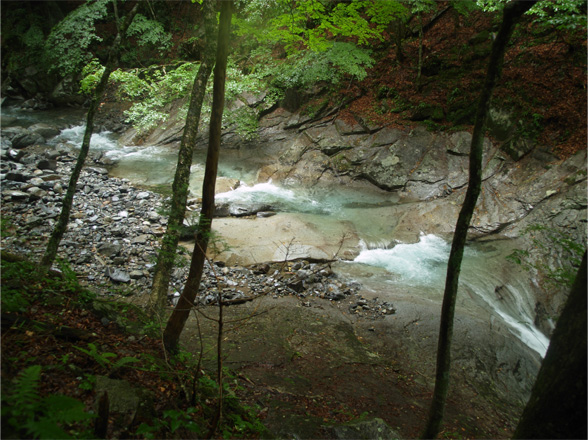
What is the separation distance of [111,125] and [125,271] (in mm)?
14512

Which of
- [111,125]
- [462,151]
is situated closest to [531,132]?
[462,151]

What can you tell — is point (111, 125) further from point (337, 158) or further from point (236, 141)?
point (337, 158)

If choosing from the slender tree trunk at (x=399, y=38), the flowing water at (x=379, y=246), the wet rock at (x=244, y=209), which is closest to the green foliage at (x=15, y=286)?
the flowing water at (x=379, y=246)

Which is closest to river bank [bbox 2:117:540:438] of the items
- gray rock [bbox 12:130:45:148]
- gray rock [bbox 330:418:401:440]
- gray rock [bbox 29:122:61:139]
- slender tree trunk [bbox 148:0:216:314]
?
gray rock [bbox 330:418:401:440]

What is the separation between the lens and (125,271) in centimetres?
748

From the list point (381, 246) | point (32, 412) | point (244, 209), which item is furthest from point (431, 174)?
point (32, 412)

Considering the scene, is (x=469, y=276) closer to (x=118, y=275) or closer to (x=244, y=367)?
(x=244, y=367)

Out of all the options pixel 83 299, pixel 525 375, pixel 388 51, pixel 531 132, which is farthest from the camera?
pixel 388 51

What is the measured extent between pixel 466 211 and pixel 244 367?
13.0 ft

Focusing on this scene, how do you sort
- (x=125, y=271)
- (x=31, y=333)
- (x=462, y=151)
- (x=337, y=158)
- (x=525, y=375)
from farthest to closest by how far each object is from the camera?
(x=337, y=158) < (x=462, y=151) < (x=125, y=271) < (x=525, y=375) < (x=31, y=333)

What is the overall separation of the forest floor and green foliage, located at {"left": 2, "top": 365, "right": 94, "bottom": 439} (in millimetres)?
15

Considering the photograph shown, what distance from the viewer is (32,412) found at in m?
1.93

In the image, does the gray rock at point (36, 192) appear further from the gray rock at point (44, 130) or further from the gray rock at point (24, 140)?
the gray rock at point (44, 130)

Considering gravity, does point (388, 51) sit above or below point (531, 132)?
above
